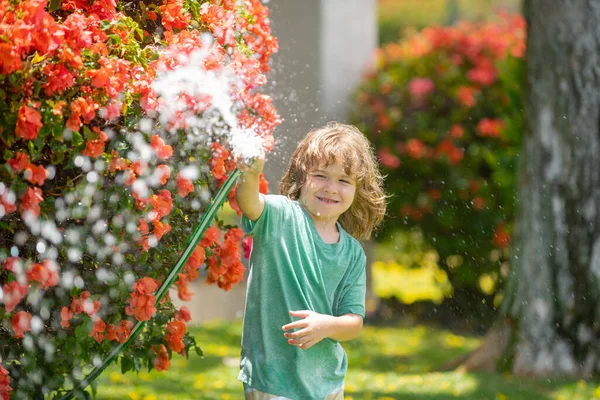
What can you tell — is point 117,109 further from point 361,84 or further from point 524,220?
point 361,84

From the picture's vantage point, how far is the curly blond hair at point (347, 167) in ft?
9.14

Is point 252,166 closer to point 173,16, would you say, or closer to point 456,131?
point 173,16

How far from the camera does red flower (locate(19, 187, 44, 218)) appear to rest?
239 cm

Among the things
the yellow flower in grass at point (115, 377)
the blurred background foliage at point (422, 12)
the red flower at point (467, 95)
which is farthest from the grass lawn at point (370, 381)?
the blurred background foliage at point (422, 12)

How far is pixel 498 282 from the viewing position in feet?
25.6

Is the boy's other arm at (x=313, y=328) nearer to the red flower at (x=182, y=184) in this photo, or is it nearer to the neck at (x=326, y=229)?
the neck at (x=326, y=229)

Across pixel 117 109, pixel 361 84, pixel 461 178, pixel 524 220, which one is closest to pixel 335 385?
pixel 117 109

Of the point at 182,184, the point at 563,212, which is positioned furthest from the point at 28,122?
the point at 563,212

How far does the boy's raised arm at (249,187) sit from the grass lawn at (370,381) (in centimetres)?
233

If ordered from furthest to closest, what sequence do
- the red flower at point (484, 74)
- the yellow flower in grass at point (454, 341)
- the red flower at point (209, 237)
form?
the red flower at point (484, 74) → the yellow flower in grass at point (454, 341) → the red flower at point (209, 237)

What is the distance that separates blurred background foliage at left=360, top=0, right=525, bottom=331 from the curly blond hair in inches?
178

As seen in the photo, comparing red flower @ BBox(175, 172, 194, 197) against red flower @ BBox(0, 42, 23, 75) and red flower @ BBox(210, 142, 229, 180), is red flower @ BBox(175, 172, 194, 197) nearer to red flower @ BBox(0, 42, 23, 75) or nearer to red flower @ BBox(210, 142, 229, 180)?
red flower @ BBox(210, 142, 229, 180)

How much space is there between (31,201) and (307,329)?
2.59ft

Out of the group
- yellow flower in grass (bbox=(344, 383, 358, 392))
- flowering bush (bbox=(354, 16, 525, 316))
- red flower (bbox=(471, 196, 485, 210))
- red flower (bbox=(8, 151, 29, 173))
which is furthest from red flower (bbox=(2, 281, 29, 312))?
red flower (bbox=(471, 196, 485, 210))
